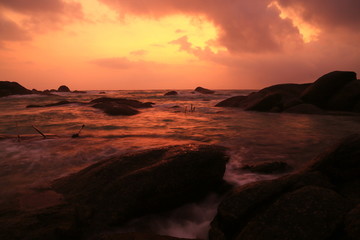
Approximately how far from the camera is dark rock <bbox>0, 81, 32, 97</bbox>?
157 ft

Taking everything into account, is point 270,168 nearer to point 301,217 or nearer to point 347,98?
point 301,217

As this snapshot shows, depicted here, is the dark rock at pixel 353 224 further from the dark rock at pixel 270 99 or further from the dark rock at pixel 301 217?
the dark rock at pixel 270 99

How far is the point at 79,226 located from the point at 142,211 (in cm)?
88

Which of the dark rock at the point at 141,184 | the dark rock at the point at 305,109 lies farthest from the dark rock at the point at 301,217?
the dark rock at the point at 305,109

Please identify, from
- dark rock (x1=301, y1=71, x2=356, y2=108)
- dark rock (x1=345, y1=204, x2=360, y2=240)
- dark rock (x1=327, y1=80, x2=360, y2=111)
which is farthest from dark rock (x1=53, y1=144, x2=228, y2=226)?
dark rock (x1=301, y1=71, x2=356, y2=108)

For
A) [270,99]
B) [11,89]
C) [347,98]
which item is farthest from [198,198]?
[11,89]

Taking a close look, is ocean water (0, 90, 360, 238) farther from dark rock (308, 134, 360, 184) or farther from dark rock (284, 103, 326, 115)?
dark rock (284, 103, 326, 115)

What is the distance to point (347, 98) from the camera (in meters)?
17.5

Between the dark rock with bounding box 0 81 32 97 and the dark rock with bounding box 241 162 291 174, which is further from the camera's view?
the dark rock with bounding box 0 81 32 97

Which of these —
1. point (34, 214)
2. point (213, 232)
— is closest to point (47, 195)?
point (34, 214)

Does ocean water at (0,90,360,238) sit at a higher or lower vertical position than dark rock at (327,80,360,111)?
lower

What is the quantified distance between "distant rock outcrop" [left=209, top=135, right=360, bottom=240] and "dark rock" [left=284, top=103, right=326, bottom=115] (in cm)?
1506

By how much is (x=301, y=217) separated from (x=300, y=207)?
0.13 meters

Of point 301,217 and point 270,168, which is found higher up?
point 301,217
